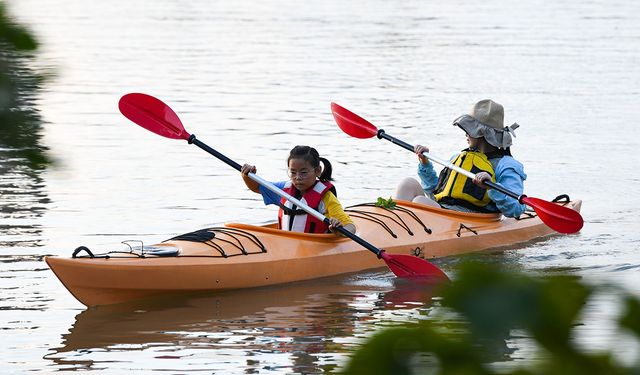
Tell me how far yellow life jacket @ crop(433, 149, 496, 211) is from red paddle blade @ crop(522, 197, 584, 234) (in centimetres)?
35

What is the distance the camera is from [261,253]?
22.7ft

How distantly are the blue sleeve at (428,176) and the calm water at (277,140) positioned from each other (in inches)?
31.8

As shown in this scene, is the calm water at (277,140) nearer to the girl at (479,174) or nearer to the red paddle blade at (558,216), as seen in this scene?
the red paddle blade at (558,216)

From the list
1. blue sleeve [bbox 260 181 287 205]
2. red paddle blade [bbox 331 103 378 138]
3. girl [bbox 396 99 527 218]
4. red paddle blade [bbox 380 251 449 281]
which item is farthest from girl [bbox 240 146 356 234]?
red paddle blade [bbox 331 103 378 138]

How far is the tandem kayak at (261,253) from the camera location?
20.8 ft

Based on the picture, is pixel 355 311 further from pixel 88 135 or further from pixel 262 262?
pixel 88 135

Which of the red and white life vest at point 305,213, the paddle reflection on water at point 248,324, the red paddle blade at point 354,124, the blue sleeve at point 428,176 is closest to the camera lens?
the paddle reflection on water at point 248,324

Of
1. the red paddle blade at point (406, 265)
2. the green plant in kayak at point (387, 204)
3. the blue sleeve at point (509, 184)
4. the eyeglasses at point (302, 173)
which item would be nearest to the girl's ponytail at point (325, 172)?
the eyeglasses at point (302, 173)

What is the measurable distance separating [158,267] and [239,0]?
2703cm

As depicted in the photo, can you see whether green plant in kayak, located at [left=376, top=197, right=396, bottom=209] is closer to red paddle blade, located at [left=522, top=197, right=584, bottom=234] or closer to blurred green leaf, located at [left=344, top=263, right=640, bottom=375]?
red paddle blade, located at [left=522, top=197, right=584, bottom=234]

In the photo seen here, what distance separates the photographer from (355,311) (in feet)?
21.5

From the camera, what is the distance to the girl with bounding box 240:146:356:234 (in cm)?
692

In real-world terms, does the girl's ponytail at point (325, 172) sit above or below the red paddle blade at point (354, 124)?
below

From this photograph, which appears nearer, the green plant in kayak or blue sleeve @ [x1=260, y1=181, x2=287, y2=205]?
blue sleeve @ [x1=260, y1=181, x2=287, y2=205]
